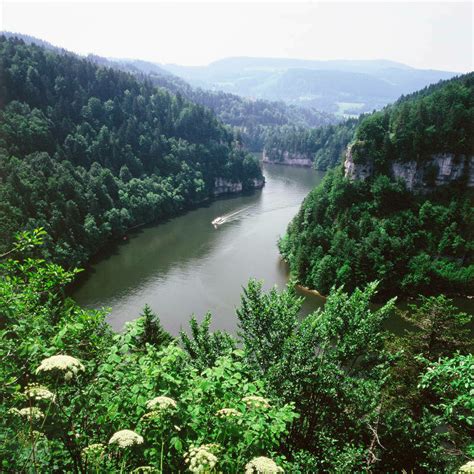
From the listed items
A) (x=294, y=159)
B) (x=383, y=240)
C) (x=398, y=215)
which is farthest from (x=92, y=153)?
(x=294, y=159)

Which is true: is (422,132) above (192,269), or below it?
above

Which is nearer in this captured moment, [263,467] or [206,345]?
[263,467]

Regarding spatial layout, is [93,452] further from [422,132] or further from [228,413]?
[422,132]

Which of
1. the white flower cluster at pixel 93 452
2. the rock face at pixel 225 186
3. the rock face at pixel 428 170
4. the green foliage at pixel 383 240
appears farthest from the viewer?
the rock face at pixel 225 186

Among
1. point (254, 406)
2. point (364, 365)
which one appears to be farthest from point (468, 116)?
point (254, 406)

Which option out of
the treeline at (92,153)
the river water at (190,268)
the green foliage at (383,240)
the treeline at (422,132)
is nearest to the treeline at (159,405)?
the river water at (190,268)

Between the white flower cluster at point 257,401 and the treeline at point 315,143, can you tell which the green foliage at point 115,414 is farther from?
the treeline at point 315,143
